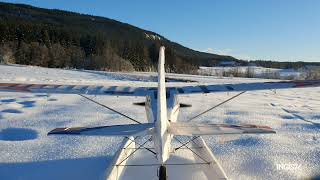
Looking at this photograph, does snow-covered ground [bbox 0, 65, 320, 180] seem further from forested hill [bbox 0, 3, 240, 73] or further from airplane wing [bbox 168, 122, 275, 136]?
forested hill [bbox 0, 3, 240, 73]

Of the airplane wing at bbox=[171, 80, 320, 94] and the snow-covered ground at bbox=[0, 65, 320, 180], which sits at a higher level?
the airplane wing at bbox=[171, 80, 320, 94]

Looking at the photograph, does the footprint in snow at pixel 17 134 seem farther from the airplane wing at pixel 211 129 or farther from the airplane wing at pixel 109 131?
the airplane wing at pixel 211 129

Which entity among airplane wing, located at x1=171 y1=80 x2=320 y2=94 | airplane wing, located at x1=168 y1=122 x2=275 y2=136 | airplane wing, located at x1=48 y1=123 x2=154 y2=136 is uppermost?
airplane wing, located at x1=171 y1=80 x2=320 y2=94

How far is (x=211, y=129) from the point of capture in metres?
4.55

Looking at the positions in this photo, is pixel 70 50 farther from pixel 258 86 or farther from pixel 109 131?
pixel 109 131

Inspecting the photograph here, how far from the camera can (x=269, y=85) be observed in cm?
683

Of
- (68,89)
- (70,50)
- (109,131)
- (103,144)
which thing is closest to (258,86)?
(103,144)

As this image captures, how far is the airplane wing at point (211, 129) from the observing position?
4.41 m

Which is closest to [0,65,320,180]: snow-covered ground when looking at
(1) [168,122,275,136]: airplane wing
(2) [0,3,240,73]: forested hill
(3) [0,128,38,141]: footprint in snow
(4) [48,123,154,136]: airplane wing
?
(3) [0,128,38,141]: footprint in snow

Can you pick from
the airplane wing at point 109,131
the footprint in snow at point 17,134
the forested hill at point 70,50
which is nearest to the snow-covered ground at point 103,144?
the footprint in snow at point 17,134

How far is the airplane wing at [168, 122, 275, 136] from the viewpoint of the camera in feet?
14.5

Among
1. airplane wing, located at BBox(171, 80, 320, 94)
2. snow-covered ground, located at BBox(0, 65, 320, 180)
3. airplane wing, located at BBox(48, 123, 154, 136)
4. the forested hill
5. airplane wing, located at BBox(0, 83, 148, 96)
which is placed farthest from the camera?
the forested hill

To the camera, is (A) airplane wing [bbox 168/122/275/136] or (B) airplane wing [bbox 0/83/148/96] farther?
(B) airplane wing [bbox 0/83/148/96]

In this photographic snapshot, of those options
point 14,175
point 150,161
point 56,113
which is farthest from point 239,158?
point 56,113
